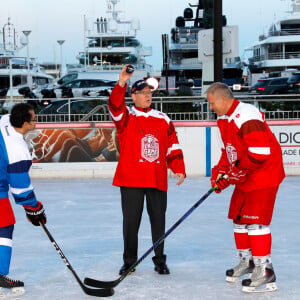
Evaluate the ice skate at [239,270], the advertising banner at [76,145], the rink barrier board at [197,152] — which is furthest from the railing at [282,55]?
the ice skate at [239,270]

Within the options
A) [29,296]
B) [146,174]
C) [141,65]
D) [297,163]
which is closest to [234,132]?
[146,174]

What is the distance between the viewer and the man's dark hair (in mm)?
4305

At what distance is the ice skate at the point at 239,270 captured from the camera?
4.74 metres

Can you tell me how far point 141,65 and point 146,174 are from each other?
37185mm

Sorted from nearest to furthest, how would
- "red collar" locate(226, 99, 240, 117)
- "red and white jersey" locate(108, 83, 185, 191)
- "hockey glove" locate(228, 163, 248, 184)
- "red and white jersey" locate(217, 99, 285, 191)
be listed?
1. "red and white jersey" locate(217, 99, 285, 191)
2. "hockey glove" locate(228, 163, 248, 184)
3. "red collar" locate(226, 99, 240, 117)
4. "red and white jersey" locate(108, 83, 185, 191)

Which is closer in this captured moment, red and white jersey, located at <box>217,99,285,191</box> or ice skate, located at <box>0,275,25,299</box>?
red and white jersey, located at <box>217,99,285,191</box>

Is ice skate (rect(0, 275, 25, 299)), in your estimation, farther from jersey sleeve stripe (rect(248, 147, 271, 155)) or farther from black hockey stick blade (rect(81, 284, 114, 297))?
jersey sleeve stripe (rect(248, 147, 271, 155))

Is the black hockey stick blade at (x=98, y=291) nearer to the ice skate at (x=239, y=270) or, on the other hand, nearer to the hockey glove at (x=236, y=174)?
the ice skate at (x=239, y=270)

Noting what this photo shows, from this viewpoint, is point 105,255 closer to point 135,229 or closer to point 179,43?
point 135,229

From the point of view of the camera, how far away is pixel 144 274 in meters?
5.02

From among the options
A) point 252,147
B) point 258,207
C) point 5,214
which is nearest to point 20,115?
point 5,214

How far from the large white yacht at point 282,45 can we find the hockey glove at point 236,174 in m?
38.4

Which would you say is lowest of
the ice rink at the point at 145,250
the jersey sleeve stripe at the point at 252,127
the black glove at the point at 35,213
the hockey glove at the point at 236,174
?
the ice rink at the point at 145,250

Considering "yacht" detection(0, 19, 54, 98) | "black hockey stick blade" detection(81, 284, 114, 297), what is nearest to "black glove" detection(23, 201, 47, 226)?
"black hockey stick blade" detection(81, 284, 114, 297)
